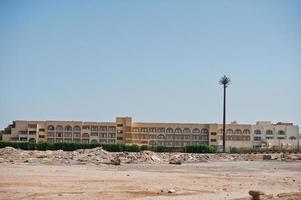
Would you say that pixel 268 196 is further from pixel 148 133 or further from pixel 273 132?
pixel 273 132

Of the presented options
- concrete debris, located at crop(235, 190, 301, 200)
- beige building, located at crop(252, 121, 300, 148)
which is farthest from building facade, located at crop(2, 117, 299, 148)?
concrete debris, located at crop(235, 190, 301, 200)

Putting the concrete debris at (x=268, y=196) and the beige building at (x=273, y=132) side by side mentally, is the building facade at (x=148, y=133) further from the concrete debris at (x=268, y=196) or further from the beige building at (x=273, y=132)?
the concrete debris at (x=268, y=196)

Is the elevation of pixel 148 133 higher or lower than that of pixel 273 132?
lower

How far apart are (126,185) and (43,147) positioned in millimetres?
70492

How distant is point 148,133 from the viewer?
132875 mm

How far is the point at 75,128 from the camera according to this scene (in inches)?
5118

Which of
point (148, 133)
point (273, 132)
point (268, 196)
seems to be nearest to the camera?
point (268, 196)

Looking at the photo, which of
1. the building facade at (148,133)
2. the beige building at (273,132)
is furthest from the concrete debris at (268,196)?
the beige building at (273,132)

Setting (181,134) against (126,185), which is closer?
(126,185)

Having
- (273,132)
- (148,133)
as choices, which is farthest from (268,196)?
(273,132)

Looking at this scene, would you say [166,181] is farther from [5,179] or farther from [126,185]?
[5,179]

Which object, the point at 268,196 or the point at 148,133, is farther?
the point at 148,133

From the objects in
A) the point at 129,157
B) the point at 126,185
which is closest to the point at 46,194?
the point at 126,185

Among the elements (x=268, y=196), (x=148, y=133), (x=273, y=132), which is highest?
(x=273, y=132)
